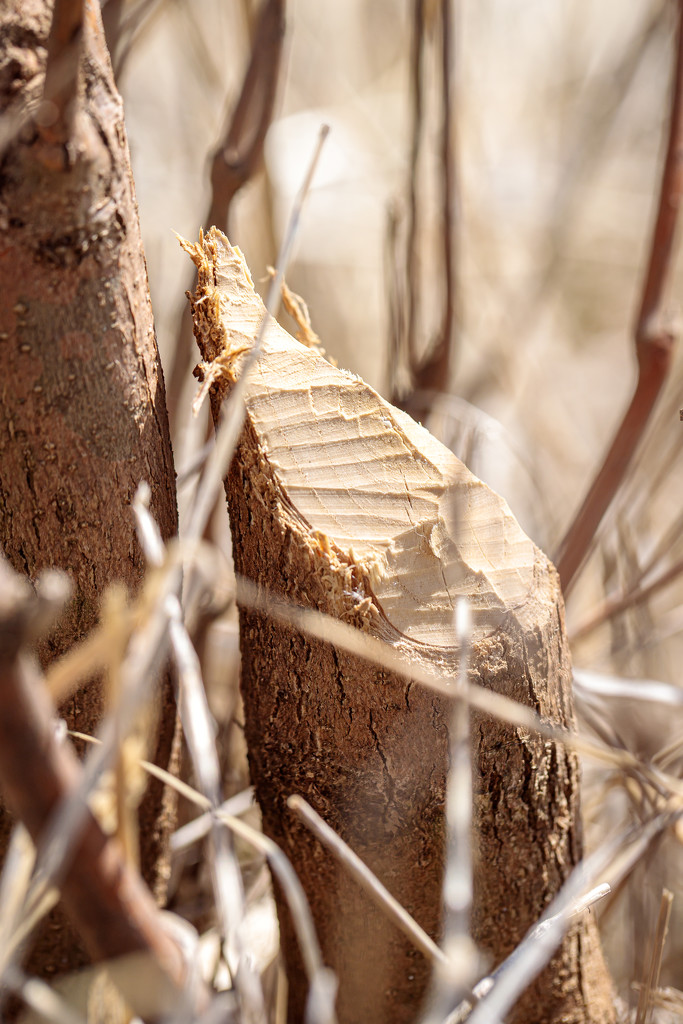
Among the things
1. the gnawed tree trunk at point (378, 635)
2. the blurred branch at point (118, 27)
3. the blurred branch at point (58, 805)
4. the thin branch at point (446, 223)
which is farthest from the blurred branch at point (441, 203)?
the blurred branch at point (58, 805)

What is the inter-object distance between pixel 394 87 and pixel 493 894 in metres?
2.12

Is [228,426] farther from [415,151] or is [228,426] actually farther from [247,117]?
[415,151]

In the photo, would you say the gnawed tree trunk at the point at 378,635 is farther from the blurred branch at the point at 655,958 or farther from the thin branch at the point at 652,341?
the thin branch at the point at 652,341

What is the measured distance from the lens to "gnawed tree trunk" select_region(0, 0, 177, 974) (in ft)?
1.39

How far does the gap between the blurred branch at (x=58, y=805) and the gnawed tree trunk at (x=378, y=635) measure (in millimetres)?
201

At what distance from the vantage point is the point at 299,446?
Result: 49 cm

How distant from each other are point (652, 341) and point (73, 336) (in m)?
0.59

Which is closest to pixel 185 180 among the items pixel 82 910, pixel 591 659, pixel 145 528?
pixel 591 659

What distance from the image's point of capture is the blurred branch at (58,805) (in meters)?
0.27

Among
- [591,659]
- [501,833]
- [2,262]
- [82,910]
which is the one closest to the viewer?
[82,910]

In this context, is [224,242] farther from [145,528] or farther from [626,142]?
[626,142]

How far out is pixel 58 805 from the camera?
0.30 meters

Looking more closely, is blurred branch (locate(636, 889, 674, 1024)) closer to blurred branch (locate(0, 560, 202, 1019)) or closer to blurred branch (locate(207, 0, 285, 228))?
blurred branch (locate(0, 560, 202, 1019))

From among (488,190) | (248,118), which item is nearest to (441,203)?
(248,118)
